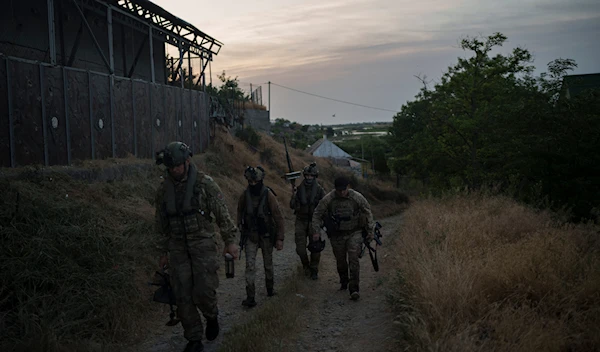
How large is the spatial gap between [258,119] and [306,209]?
1253 inches

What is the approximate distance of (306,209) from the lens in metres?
8.50

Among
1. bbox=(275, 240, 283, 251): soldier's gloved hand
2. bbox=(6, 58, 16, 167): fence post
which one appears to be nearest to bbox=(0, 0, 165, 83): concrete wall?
bbox=(6, 58, 16, 167): fence post

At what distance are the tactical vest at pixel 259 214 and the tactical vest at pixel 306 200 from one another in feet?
5.11

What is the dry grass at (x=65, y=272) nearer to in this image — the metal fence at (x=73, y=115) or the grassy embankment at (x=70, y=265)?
the grassy embankment at (x=70, y=265)

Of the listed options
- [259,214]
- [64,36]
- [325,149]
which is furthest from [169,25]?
[325,149]

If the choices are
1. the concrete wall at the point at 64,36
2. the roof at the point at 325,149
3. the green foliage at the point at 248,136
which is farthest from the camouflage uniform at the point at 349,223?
the roof at the point at 325,149

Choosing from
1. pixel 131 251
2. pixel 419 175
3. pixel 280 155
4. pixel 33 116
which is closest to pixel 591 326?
pixel 131 251

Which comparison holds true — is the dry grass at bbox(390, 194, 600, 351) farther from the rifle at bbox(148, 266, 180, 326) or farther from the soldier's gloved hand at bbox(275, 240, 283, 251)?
the rifle at bbox(148, 266, 180, 326)

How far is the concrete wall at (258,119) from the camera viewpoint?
126 feet

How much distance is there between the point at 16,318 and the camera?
512 cm

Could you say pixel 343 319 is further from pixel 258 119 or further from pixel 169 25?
pixel 258 119

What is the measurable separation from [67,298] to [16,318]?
22.8 inches

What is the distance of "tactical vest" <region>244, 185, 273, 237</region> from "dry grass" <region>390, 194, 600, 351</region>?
6.82ft

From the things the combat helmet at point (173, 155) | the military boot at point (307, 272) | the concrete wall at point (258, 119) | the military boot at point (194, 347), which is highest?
the concrete wall at point (258, 119)
